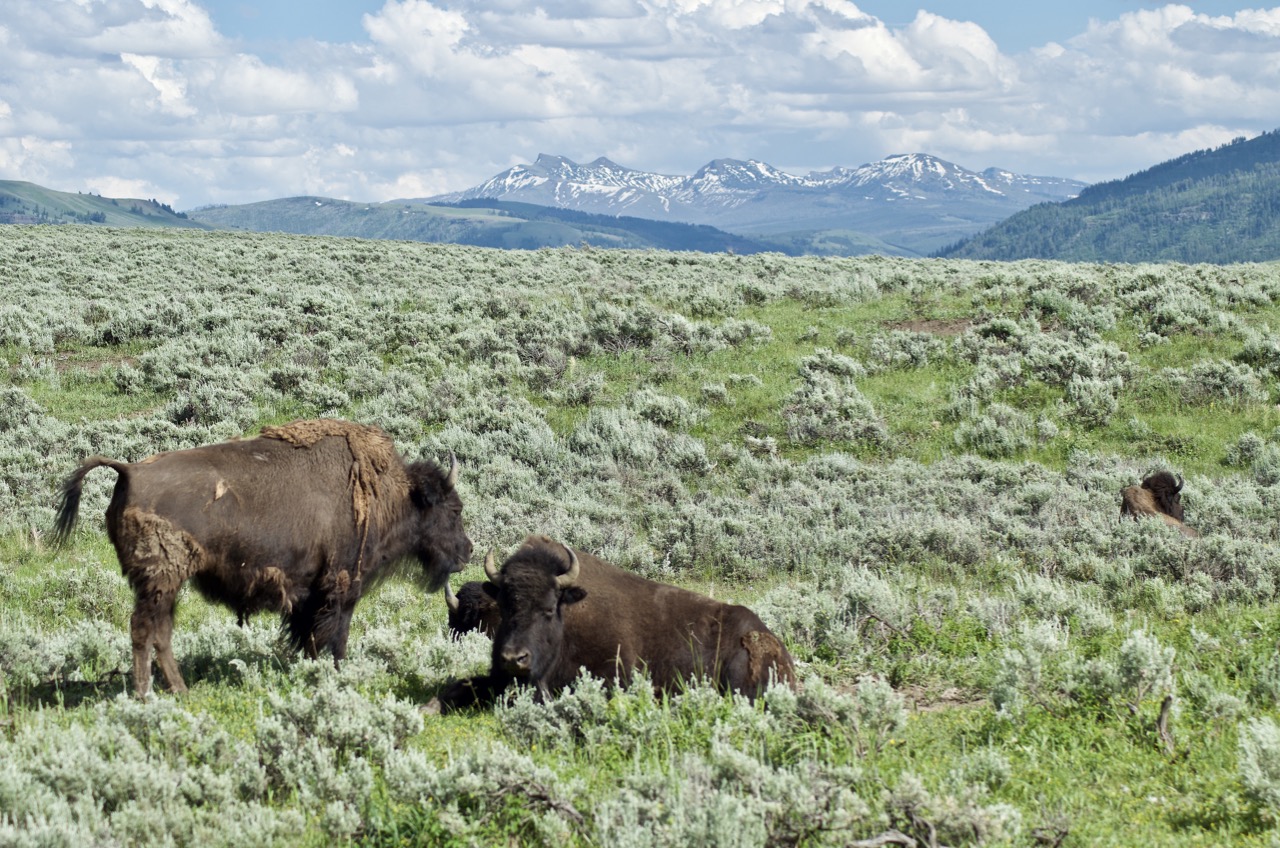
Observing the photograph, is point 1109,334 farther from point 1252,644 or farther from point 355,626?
point 355,626

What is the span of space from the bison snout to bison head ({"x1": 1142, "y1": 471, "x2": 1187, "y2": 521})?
838 centimetres

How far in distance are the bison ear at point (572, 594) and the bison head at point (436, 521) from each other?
5.39ft

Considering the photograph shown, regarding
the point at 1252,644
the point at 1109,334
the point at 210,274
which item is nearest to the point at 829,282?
the point at 1109,334

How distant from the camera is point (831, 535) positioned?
11883 millimetres

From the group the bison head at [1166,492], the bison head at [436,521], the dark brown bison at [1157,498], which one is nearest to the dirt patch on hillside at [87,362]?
the bison head at [436,521]

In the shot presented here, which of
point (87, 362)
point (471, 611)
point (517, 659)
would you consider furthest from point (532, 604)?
point (87, 362)

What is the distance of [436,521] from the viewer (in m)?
8.09

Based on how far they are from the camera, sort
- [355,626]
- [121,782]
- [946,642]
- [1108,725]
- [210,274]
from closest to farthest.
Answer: [121,782], [1108,725], [946,642], [355,626], [210,274]

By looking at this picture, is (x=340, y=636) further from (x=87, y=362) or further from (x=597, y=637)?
(x=87, y=362)

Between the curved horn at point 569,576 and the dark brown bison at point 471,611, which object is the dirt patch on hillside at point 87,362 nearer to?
the dark brown bison at point 471,611

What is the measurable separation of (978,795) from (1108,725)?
61.7 inches

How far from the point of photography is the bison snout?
251 inches

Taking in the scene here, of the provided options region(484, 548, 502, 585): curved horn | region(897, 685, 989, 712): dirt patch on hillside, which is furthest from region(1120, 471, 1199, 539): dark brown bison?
region(484, 548, 502, 585): curved horn

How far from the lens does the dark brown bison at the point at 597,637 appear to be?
6613mm
